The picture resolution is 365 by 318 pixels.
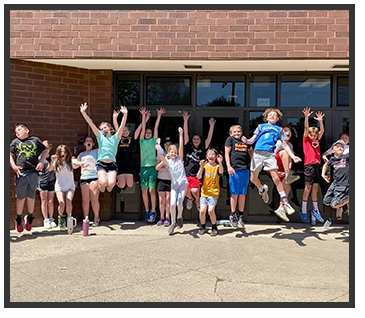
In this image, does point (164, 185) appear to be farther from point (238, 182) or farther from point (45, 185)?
point (45, 185)

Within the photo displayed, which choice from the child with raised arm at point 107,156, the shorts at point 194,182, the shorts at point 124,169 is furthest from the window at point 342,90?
the shorts at point 124,169

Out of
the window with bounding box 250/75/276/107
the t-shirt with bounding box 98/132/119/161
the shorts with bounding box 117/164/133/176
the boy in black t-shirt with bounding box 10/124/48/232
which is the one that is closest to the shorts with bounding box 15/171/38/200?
the boy in black t-shirt with bounding box 10/124/48/232

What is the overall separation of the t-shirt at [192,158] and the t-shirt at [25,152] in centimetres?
290

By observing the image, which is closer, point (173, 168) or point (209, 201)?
point (209, 201)

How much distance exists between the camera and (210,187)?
6602 mm

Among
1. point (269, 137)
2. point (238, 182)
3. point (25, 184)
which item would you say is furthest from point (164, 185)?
point (25, 184)

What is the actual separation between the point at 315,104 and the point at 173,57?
11.3 ft

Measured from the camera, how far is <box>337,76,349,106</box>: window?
8016 mm

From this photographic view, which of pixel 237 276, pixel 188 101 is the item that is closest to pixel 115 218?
pixel 188 101

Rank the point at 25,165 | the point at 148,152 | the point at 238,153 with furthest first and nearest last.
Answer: the point at 148,152, the point at 238,153, the point at 25,165

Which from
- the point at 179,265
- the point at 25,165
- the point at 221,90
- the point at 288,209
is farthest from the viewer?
the point at 221,90

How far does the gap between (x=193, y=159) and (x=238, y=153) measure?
0.94 metres

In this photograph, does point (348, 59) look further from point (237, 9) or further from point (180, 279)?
point (180, 279)

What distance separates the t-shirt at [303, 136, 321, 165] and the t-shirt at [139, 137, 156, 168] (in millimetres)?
3272
